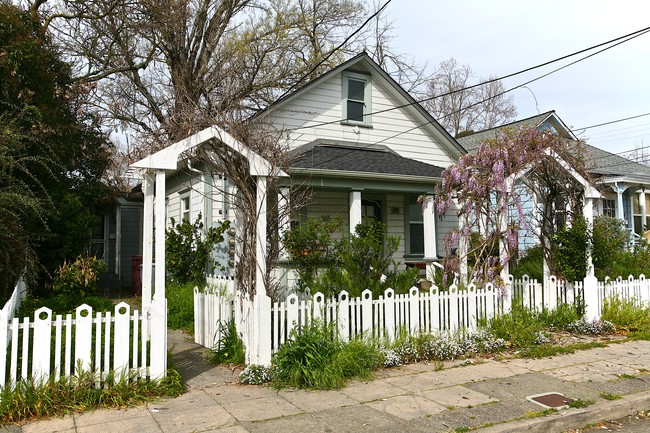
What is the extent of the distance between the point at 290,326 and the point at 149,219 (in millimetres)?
2411

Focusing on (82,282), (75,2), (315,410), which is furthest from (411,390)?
(75,2)

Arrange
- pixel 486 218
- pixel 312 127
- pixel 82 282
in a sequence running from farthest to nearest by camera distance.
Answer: pixel 312 127, pixel 82 282, pixel 486 218

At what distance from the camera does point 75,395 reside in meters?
5.58

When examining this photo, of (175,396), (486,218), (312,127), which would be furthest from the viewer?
(312,127)

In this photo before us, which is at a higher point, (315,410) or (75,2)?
(75,2)

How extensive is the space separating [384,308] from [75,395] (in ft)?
13.9

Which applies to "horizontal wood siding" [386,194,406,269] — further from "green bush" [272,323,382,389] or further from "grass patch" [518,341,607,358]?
"green bush" [272,323,382,389]

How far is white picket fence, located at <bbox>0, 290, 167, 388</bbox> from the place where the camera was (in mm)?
5391

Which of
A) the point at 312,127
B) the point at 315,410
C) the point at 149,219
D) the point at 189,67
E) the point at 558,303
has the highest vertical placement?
the point at 189,67

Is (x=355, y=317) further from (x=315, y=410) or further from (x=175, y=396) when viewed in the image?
(x=175, y=396)

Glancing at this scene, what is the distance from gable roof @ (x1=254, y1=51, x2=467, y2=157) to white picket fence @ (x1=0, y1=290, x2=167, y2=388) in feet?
28.9

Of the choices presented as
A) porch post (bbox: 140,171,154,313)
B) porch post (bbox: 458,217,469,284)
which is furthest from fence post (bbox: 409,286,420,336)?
porch post (bbox: 140,171,154,313)

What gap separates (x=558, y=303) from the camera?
399 inches

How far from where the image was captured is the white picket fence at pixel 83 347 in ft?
17.7
